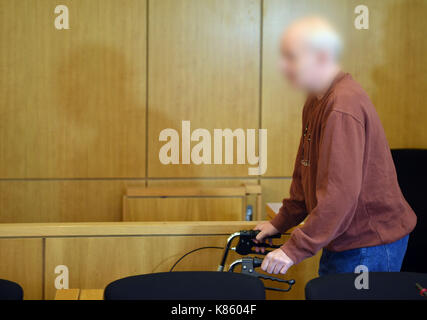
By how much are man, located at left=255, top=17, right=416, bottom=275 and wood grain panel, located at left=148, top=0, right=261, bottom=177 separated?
199cm

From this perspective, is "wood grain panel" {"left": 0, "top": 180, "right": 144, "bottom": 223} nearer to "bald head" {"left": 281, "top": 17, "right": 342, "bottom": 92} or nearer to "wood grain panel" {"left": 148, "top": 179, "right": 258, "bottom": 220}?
"wood grain panel" {"left": 148, "top": 179, "right": 258, "bottom": 220}

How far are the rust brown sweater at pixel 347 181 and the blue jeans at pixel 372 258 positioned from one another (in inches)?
1.1

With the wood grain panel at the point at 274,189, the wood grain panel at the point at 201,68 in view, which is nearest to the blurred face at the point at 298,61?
the wood grain panel at the point at 201,68

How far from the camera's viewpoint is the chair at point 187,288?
3.50 ft

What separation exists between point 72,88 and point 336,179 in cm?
244

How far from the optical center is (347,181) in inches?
52.2

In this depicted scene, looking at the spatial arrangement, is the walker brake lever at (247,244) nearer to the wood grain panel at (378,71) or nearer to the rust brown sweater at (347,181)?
the rust brown sweater at (347,181)

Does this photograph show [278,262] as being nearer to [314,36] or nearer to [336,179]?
[336,179]

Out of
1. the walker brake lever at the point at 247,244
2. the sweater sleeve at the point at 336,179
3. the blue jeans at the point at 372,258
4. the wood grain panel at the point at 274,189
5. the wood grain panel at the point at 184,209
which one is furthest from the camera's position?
the wood grain panel at the point at 274,189

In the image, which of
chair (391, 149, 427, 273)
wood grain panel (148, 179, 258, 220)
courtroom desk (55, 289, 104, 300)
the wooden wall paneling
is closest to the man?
courtroom desk (55, 289, 104, 300)

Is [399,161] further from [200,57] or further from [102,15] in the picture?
[102,15]

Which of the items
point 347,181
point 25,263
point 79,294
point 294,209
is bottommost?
point 79,294

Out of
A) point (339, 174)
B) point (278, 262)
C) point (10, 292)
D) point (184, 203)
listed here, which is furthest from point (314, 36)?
point (184, 203)

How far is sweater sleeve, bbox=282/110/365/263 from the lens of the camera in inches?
52.2
